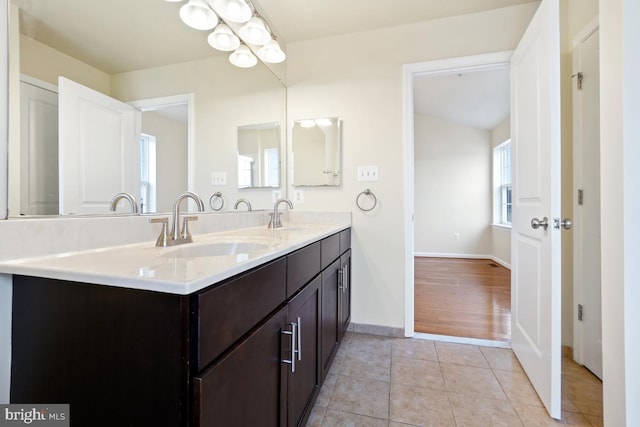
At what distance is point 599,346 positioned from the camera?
1491mm

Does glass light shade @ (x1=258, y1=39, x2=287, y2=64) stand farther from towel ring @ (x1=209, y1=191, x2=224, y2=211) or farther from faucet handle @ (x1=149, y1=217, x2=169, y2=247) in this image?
faucet handle @ (x1=149, y1=217, x2=169, y2=247)

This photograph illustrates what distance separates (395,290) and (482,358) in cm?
65

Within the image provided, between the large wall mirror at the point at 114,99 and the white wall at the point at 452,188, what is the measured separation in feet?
14.4

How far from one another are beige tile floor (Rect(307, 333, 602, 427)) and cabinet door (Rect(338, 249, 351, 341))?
0.18 metres

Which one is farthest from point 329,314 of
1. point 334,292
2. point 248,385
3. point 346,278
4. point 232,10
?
point 232,10

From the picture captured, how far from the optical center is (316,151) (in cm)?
218

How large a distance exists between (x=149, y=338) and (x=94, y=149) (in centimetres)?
76

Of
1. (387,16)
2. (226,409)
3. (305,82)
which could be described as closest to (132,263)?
(226,409)

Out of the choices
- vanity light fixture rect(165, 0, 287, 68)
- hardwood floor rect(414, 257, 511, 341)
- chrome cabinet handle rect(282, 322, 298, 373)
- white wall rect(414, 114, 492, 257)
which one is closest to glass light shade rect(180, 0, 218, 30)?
vanity light fixture rect(165, 0, 287, 68)

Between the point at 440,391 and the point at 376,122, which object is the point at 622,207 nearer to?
the point at 440,391

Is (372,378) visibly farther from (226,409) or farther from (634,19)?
(634,19)

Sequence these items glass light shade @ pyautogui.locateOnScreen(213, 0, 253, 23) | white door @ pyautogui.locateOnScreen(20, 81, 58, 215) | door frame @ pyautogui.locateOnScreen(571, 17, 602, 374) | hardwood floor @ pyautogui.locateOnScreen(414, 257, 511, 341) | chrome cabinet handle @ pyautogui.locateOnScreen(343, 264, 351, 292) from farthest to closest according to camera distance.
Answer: hardwood floor @ pyautogui.locateOnScreen(414, 257, 511, 341), chrome cabinet handle @ pyautogui.locateOnScreen(343, 264, 351, 292), door frame @ pyautogui.locateOnScreen(571, 17, 602, 374), glass light shade @ pyautogui.locateOnScreen(213, 0, 253, 23), white door @ pyautogui.locateOnScreen(20, 81, 58, 215)

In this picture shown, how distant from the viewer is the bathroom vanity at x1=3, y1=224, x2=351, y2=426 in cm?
53

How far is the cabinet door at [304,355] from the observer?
3.15ft
